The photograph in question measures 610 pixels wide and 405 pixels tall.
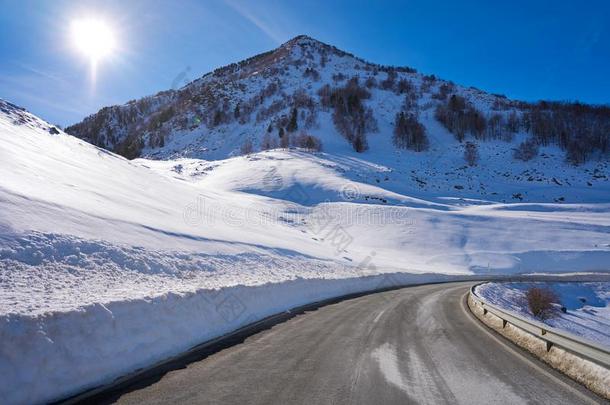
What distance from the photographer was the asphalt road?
511 cm

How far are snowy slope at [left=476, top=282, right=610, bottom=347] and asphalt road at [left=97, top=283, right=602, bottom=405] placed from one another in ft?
42.0

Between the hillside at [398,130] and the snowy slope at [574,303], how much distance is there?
4014 centimetres

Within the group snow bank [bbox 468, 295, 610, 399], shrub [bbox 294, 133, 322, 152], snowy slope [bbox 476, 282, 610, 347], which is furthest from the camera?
shrub [bbox 294, 133, 322, 152]

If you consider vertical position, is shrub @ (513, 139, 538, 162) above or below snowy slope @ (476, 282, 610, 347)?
above

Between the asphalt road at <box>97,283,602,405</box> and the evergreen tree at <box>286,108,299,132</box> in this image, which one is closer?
the asphalt road at <box>97,283,602,405</box>

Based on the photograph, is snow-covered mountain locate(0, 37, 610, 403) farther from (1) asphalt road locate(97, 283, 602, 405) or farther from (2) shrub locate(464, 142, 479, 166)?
(2) shrub locate(464, 142, 479, 166)

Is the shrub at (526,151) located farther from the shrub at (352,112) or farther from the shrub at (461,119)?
the shrub at (352,112)

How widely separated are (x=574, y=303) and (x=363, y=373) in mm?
27098

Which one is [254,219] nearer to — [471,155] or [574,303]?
[574,303]

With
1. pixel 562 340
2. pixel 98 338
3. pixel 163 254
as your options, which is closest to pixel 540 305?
pixel 562 340

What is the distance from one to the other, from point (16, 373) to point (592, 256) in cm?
5070

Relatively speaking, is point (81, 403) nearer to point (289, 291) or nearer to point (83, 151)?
point (289, 291)

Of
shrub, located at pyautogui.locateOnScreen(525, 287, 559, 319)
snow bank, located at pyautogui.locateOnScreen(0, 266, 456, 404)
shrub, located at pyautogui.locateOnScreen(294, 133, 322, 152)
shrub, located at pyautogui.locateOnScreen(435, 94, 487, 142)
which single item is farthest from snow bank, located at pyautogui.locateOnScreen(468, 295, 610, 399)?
shrub, located at pyautogui.locateOnScreen(435, 94, 487, 142)

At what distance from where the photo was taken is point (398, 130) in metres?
109
